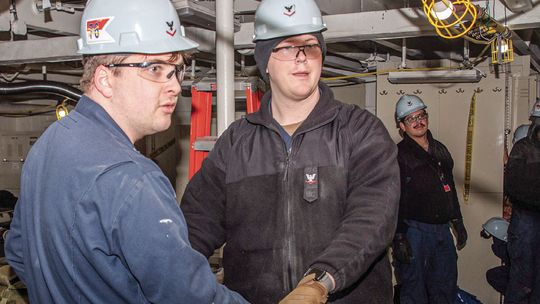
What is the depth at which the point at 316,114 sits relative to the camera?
2201 millimetres

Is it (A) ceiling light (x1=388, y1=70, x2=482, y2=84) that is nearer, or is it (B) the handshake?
(B) the handshake

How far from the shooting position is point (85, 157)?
1400mm

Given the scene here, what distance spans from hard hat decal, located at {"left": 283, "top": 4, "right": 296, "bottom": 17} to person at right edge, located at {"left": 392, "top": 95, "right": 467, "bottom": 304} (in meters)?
3.27

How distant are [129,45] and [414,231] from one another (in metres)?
4.15

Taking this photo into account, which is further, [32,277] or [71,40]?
[71,40]

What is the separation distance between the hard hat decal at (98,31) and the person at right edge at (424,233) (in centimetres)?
399

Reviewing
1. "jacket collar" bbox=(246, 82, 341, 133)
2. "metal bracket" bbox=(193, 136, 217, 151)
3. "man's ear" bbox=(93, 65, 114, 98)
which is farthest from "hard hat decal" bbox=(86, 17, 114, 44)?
"metal bracket" bbox=(193, 136, 217, 151)

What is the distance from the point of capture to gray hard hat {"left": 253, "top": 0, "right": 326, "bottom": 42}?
2.34 m

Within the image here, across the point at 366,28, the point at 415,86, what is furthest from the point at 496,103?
the point at 366,28

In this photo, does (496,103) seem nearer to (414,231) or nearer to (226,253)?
(414,231)

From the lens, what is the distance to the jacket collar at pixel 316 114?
85.2 inches

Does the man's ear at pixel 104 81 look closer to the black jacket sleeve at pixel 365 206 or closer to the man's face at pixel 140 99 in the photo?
the man's face at pixel 140 99

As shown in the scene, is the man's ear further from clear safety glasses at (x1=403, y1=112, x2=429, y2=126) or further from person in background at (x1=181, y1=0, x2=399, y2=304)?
clear safety glasses at (x1=403, y1=112, x2=429, y2=126)

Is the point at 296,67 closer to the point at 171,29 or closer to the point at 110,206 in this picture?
the point at 171,29
